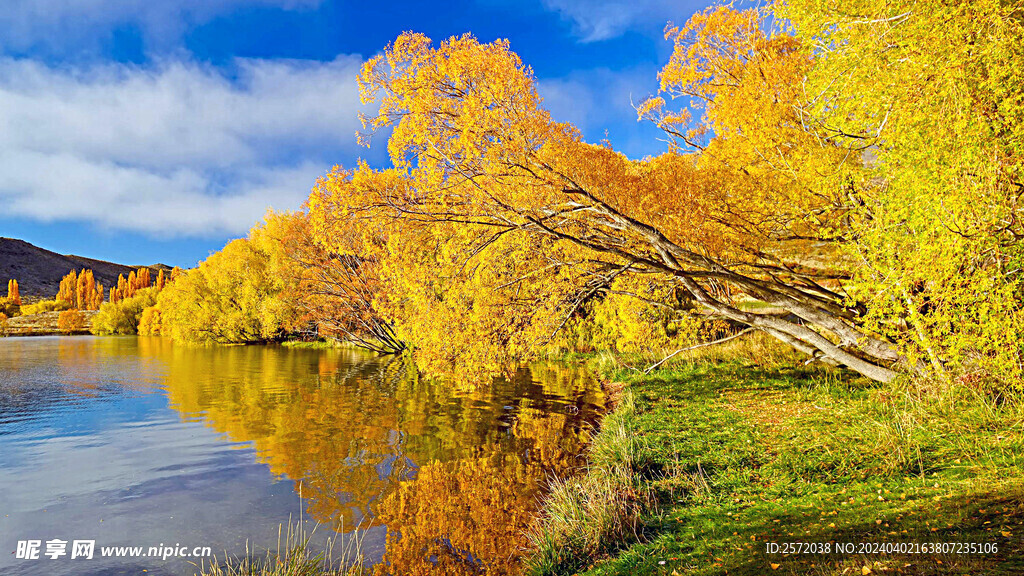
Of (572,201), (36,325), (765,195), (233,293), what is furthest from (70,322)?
(765,195)

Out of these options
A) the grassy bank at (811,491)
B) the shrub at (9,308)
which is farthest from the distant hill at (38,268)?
the grassy bank at (811,491)

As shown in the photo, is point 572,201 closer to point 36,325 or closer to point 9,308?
point 36,325

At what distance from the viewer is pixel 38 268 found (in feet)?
505

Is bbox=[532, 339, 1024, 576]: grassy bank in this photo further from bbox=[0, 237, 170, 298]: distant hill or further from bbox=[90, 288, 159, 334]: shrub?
bbox=[0, 237, 170, 298]: distant hill

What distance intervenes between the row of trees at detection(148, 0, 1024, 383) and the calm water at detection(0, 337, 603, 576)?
3107 mm

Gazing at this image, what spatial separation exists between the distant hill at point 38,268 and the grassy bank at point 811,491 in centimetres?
16653

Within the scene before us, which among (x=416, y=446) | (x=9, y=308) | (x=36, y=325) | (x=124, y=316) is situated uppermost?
(x=9, y=308)

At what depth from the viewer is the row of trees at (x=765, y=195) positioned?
5.90 meters

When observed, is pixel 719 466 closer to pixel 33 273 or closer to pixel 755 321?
pixel 755 321

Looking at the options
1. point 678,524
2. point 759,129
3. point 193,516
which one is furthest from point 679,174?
point 193,516

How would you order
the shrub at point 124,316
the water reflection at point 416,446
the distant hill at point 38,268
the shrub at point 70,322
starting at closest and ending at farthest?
the water reflection at point 416,446 → the shrub at point 124,316 → the shrub at point 70,322 → the distant hill at point 38,268

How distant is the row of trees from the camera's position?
5.90m

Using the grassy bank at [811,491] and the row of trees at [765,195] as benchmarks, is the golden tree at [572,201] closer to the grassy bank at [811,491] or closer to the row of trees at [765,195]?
the row of trees at [765,195]

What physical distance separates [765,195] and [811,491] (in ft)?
22.3
